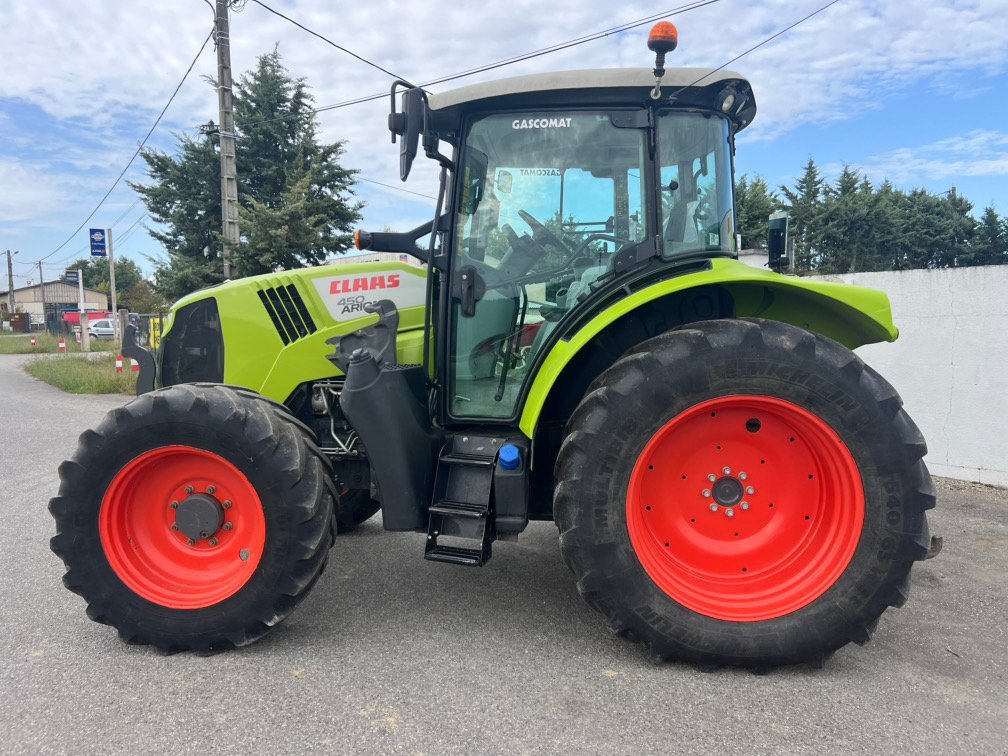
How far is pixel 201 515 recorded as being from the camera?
2867mm

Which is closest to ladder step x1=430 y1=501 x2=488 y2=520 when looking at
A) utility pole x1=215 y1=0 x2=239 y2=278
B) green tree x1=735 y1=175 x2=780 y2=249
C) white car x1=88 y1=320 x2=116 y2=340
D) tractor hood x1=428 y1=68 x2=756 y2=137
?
tractor hood x1=428 y1=68 x2=756 y2=137

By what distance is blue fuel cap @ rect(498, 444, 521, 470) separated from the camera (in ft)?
9.36

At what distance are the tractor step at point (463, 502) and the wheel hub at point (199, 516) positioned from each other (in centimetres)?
90

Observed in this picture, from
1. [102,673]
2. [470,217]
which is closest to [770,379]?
[470,217]

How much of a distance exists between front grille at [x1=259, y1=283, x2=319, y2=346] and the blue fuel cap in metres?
1.27

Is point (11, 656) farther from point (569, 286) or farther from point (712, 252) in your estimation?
point (712, 252)

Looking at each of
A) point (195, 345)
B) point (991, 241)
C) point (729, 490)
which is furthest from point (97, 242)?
point (991, 241)

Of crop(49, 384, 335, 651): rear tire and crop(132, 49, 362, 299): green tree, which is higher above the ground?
crop(132, 49, 362, 299): green tree

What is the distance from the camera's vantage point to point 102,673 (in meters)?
2.60

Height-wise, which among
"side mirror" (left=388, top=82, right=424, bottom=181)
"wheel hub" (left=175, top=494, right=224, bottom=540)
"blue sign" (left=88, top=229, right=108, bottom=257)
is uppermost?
"blue sign" (left=88, top=229, right=108, bottom=257)

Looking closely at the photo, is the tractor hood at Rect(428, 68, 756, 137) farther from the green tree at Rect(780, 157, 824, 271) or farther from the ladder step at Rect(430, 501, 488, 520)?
A: the green tree at Rect(780, 157, 824, 271)

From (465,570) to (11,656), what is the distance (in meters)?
2.01

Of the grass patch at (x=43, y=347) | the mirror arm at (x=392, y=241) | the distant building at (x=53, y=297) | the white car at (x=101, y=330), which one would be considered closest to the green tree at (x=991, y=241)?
the mirror arm at (x=392, y=241)

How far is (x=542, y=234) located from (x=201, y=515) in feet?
6.18
